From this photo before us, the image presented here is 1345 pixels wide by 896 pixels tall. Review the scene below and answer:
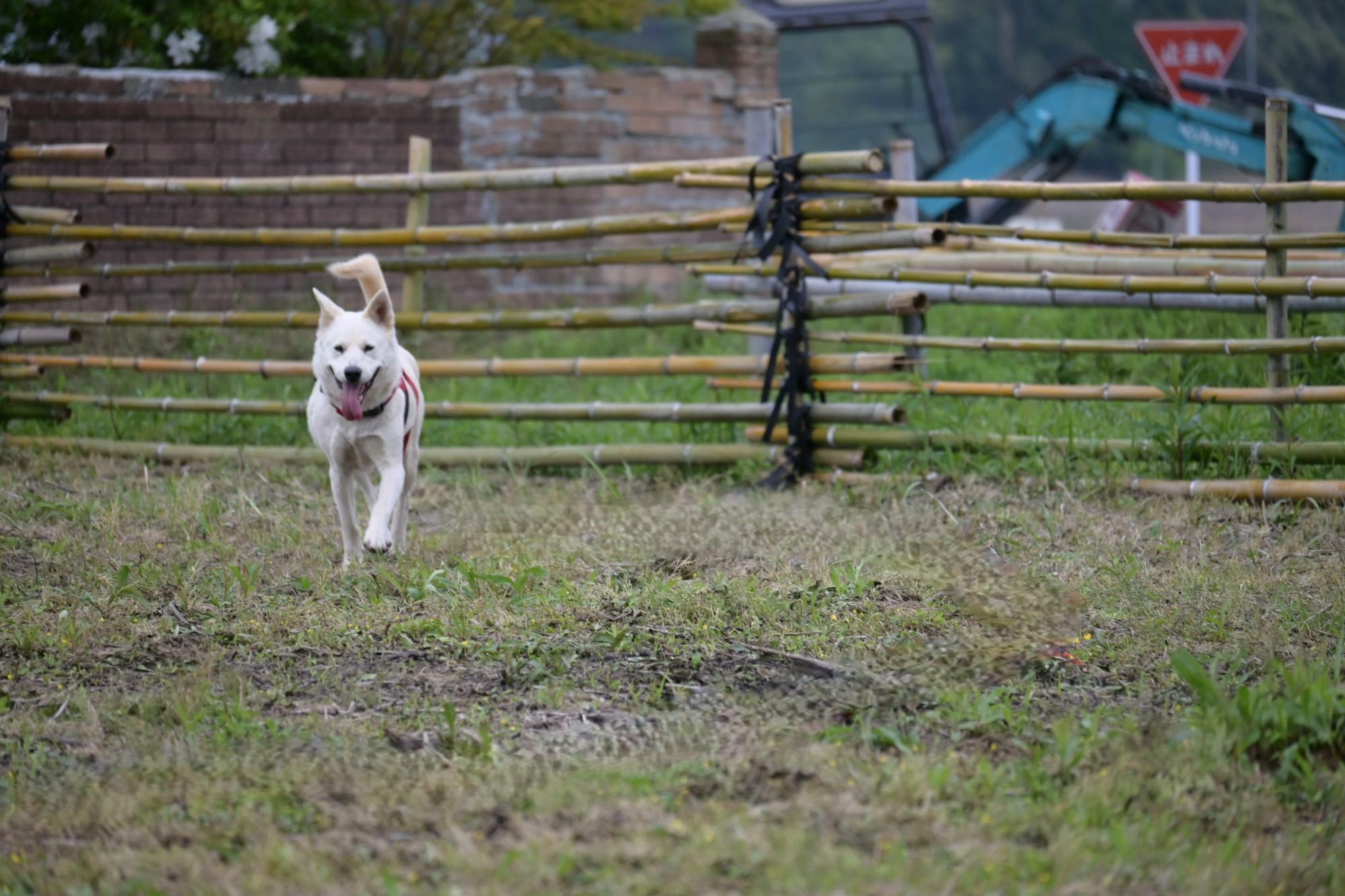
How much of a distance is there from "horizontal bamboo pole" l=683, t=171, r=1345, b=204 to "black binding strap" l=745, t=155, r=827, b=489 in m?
0.15

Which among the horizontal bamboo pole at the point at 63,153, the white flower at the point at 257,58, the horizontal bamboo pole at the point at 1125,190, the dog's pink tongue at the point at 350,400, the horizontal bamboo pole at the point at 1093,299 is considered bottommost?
the dog's pink tongue at the point at 350,400

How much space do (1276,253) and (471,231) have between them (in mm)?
3448

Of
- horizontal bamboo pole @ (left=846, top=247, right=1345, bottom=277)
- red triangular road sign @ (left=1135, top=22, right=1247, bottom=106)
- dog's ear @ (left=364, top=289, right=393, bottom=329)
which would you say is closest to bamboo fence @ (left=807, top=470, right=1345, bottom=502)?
horizontal bamboo pole @ (left=846, top=247, right=1345, bottom=277)

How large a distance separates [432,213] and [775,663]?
6.57 m

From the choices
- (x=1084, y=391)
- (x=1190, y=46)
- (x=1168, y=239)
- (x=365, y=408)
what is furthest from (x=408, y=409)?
(x=1190, y=46)

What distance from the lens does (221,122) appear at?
874 centimetres

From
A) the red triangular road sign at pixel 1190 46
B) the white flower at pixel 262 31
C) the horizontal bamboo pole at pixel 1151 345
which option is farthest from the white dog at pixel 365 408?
the red triangular road sign at pixel 1190 46

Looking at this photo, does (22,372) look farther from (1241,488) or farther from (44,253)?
(1241,488)

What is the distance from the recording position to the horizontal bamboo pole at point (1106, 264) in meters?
5.69

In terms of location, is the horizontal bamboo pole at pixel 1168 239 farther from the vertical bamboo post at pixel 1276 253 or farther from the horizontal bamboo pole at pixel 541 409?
the horizontal bamboo pole at pixel 541 409

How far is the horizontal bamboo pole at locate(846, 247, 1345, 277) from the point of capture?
224 inches

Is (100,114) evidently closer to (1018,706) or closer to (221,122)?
(221,122)

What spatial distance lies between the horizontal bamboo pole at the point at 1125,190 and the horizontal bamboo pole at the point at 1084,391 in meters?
0.73

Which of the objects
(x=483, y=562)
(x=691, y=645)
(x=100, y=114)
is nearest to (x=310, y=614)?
(x=483, y=562)
